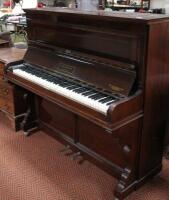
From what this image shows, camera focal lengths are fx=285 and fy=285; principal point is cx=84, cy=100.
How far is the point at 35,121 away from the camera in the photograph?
9.55ft

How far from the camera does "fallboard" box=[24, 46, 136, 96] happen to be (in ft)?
5.82

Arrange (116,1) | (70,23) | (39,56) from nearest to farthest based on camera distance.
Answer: (70,23) < (39,56) < (116,1)

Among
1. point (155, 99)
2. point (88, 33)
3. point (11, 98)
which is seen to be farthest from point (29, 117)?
point (155, 99)

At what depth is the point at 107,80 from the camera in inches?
73.3

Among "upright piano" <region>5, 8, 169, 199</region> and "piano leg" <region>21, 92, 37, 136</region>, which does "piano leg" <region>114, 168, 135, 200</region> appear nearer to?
"upright piano" <region>5, 8, 169, 199</region>

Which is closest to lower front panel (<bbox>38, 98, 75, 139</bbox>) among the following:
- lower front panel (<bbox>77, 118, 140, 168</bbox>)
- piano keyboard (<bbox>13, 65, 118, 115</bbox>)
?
lower front panel (<bbox>77, 118, 140, 168</bbox>)

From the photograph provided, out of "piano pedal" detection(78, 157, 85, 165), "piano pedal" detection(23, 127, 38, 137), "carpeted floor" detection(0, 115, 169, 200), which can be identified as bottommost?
"carpeted floor" detection(0, 115, 169, 200)

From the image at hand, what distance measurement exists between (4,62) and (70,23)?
2.77 feet

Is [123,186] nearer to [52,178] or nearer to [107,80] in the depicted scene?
[52,178]

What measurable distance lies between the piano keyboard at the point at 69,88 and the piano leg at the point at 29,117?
43 centimetres

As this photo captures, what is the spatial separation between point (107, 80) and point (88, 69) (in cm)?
21

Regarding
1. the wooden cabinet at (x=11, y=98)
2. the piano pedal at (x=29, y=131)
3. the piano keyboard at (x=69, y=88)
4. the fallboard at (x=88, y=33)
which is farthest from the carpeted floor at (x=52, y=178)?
the fallboard at (x=88, y=33)

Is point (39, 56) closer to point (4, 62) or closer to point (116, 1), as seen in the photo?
point (4, 62)

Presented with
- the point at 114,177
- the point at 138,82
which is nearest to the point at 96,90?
the point at 138,82
